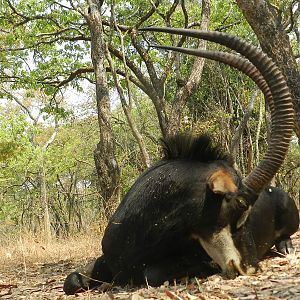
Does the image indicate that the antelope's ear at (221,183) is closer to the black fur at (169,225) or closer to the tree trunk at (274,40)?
the black fur at (169,225)

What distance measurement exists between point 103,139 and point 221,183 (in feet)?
22.0

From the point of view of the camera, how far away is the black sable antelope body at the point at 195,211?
4082mm

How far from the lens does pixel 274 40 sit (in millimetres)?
5691

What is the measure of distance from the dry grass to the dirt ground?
228 centimetres

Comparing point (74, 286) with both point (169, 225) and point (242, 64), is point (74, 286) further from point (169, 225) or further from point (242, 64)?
point (242, 64)

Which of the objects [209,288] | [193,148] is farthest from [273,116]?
[209,288]

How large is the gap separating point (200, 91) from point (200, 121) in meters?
1.77

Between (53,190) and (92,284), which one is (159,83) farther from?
(53,190)

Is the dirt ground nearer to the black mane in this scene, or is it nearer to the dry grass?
the black mane

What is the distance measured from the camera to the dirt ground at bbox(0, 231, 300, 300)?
324cm


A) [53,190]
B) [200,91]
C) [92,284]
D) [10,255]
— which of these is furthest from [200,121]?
[53,190]

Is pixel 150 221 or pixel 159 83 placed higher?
pixel 159 83

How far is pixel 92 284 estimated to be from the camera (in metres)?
4.68

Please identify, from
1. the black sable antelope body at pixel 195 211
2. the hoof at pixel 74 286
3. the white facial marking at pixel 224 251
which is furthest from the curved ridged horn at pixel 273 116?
the hoof at pixel 74 286
